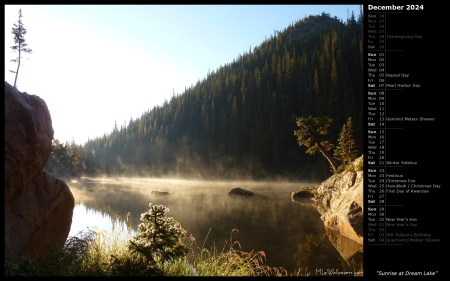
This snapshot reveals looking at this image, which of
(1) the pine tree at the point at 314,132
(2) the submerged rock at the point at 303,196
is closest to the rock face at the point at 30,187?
(1) the pine tree at the point at 314,132

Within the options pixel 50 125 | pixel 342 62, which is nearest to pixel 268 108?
pixel 342 62

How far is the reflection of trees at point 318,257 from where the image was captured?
313 inches

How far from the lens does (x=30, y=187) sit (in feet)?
19.9

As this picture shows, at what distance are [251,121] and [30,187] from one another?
237 ft

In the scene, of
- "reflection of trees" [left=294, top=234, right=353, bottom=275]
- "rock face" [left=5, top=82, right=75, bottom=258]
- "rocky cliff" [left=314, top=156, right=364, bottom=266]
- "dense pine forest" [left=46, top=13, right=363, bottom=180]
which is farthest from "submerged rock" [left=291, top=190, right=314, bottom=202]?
"dense pine forest" [left=46, top=13, right=363, bottom=180]

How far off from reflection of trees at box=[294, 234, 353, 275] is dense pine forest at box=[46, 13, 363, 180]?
129 feet

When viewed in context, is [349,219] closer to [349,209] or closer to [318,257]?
[349,209]

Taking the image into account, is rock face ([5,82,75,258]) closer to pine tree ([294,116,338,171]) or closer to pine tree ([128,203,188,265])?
pine tree ([128,203,188,265])

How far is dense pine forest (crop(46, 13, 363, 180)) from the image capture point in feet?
206

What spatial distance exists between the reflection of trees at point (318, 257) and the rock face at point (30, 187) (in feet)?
19.4

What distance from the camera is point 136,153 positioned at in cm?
10625

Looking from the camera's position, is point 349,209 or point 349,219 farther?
point 349,209

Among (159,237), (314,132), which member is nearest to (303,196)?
(314,132)
